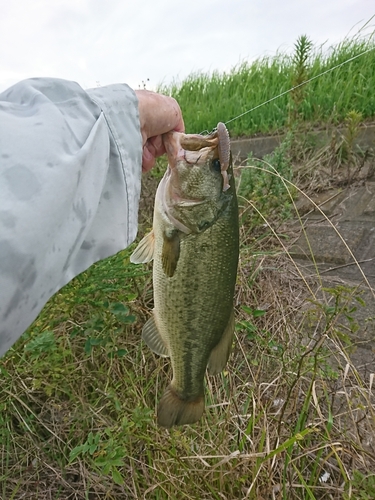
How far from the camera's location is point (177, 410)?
5.14 ft

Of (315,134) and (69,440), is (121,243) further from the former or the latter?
(315,134)

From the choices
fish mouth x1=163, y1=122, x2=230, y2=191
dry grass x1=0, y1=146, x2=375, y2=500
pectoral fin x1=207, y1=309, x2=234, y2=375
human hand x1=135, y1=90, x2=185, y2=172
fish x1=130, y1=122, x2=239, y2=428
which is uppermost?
human hand x1=135, y1=90, x2=185, y2=172

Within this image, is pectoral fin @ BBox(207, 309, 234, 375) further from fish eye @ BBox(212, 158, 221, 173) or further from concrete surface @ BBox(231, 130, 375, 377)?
concrete surface @ BBox(231, 130, 375, 377)

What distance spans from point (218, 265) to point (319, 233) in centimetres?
209

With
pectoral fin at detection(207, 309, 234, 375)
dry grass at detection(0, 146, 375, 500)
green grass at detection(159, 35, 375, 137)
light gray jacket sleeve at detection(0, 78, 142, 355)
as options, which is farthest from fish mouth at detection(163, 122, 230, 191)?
green grass at detection(159, 35, 375, 137)

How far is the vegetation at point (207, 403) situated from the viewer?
167 centimetres

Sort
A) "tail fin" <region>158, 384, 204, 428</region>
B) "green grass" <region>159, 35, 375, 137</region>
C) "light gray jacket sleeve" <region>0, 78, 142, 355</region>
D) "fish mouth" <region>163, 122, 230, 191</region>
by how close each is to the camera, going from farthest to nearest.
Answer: "green grass" <region>159, 35, 375, 137</region>, "tail fin" <region>158, 384, 204, 428</region>, "fish mouth" <region>163, 122, 230, 191</region>, "light gray jacket sleeve" <region>0, 78, 142, 355</region>

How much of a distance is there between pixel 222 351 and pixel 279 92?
4096 millimetres

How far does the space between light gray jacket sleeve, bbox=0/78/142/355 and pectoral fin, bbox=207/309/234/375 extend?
1.54 ft

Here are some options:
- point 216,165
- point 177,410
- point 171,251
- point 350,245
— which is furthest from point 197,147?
point 350,245

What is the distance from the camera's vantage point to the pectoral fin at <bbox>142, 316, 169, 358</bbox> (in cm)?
165

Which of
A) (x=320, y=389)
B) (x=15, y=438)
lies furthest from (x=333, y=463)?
(x=15, y=438)

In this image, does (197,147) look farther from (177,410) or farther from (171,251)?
(177,410)

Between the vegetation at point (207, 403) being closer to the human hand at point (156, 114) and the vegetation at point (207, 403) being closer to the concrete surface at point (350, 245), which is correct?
the concrete surface at point (350, 245)
